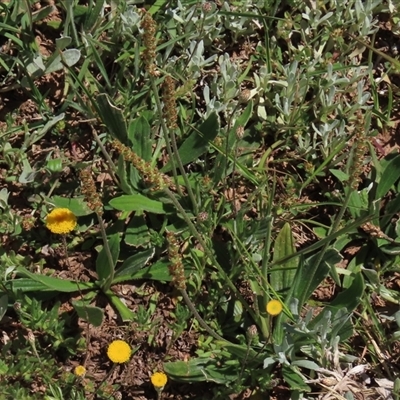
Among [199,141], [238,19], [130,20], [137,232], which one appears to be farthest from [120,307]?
[238,19]

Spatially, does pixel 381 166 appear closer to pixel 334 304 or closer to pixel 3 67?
pixel 334 304

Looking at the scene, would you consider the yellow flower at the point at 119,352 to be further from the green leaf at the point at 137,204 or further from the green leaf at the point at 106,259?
the green leaf at the point at 137,204

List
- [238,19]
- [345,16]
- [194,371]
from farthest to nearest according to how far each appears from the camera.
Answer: [345,16] < [238,19] < [194,371]

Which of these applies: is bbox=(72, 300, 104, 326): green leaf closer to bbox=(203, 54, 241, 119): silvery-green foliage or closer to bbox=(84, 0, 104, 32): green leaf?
bbox=(203, 54, 241, 119): silvery-green foliage

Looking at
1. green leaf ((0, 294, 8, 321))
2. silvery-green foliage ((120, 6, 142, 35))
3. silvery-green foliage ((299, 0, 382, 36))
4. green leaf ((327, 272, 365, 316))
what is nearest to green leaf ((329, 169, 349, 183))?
green leaf ((327, 272, 365, 316))

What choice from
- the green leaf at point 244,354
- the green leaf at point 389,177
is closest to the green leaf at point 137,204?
the green leaf at point 244,354

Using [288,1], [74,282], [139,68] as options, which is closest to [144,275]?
[74,282]

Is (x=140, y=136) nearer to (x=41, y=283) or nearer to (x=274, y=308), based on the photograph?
(x=41, y=283)
